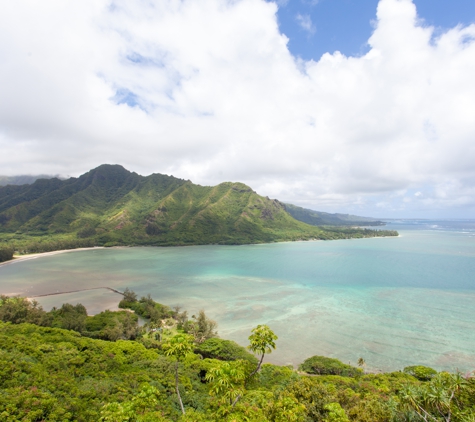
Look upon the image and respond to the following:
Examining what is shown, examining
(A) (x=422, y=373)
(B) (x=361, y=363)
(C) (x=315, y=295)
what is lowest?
(C) (x=315, y=295)

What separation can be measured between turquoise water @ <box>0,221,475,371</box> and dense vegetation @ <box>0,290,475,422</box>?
1171cm

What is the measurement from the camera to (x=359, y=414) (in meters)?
17.1

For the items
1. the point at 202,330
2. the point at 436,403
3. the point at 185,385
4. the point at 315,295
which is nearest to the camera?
the point at 436,403

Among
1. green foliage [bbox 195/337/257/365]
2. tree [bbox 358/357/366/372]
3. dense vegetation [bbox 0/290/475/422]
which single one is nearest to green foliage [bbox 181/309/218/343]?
dense vegetation [bbox 0/290/475/422]

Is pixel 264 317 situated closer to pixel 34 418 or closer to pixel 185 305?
pixel 185 305

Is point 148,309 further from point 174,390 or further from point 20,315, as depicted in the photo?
point 174,390

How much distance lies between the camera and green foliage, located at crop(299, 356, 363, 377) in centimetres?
3503

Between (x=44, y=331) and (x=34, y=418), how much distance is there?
24.9 meters

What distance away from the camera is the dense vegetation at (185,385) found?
14914 mm

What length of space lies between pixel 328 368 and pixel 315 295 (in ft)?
143

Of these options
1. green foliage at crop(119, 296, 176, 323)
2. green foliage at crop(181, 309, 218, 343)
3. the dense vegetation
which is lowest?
green foliage at crop(119, 296, 176, 323)

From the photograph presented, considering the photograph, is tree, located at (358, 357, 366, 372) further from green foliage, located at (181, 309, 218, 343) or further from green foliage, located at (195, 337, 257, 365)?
green foliage, located at (181, 309, 218, 343)

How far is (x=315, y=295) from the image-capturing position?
7769cm

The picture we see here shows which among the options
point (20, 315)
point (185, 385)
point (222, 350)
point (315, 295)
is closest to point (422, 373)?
point (222, 350)
